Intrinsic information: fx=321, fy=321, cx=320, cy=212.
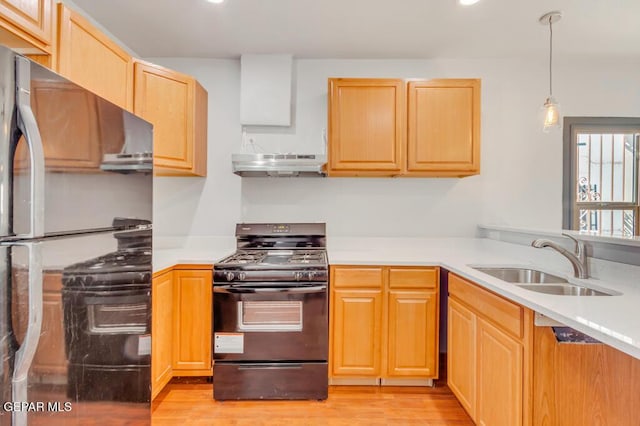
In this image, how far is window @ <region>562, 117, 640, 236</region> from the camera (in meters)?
2.85

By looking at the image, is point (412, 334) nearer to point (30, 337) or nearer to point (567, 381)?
point (567, 381)

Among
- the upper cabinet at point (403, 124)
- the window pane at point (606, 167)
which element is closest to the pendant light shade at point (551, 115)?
the upper cabinet at point (403, 124)

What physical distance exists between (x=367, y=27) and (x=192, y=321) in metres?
2.45

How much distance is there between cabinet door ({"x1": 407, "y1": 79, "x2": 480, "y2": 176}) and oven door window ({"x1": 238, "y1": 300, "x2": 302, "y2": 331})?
1.46m

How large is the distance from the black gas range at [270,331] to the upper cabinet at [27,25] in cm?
144

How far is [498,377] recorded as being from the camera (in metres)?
1.51

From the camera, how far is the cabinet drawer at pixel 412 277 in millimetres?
2234

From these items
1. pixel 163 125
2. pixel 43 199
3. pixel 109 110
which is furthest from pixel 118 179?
pixel 163 125

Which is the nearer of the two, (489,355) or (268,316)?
(489,355)

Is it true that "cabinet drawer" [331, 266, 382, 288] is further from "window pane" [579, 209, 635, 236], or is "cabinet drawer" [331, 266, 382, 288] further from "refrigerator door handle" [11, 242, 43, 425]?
"window pane" [579, 209, 635, 236]

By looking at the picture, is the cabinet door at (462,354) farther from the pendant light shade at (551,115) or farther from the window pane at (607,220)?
the window pane at (607,220)

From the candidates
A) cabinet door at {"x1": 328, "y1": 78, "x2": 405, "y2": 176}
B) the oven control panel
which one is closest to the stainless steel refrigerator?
the oven control panel

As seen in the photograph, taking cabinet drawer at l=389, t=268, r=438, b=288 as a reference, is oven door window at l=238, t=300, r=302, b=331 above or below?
below

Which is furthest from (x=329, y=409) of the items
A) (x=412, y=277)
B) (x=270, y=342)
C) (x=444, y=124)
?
(x=444, y=124)
